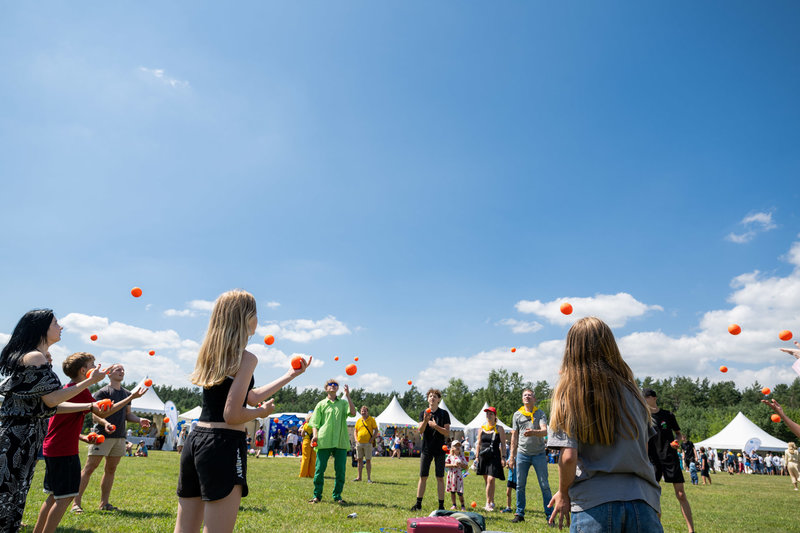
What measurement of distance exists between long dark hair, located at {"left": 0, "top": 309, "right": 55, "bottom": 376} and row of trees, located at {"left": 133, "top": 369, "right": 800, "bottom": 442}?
48.9 meters

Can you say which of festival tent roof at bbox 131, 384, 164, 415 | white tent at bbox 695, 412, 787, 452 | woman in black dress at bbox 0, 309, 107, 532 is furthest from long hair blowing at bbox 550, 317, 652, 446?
white tent at bbox 695, 412, 787, 452

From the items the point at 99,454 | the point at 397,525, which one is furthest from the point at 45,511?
the point at 397,525

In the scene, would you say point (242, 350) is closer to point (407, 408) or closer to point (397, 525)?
point (397, 525)

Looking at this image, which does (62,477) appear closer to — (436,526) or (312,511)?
(436,526)

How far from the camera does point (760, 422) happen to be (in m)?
64.6

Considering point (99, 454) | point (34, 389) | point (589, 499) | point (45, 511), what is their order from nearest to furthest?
point (589, 499) → point (34, 389) → point (45, 511) → point (99, 454)

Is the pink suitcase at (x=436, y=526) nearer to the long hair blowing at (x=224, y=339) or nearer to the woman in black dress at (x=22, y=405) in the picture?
the long hair blowing at (x=224, y=339)

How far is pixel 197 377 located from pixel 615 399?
241 cm

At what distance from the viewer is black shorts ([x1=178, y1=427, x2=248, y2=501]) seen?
8.61 feet

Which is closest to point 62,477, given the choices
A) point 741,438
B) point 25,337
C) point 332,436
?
point 25,337

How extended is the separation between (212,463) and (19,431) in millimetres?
2113

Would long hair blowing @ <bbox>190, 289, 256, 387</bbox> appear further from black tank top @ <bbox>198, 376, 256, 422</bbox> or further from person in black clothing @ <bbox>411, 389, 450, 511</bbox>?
person in black clothing @ <bbox>411, 389, 450, 511</bbox>

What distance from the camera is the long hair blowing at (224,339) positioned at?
2.83 metres

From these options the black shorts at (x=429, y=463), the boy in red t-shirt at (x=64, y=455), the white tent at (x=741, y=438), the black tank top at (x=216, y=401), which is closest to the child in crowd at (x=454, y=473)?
the black shorts at (x=429, y=463)
